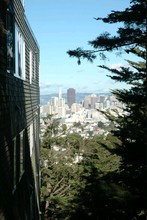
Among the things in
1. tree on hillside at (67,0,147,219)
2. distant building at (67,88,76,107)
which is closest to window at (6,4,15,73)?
tree on hillside at (67,0,147,219)

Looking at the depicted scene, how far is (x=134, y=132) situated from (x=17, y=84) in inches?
138

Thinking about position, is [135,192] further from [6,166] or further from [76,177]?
[76,177]

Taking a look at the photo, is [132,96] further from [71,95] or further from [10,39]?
[71,95]

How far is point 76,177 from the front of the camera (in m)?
28.2

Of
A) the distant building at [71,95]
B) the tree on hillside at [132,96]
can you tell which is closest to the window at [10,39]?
the tree on hillside at [132,96]

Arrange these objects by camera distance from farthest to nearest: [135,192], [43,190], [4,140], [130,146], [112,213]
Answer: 1. [43,190]
2. [130,146]
3. [112,213]
4. [135,192]
5. [4,140]

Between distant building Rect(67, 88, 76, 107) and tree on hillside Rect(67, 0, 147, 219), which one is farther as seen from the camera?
distant building Rect(67, 88, 76, 107)

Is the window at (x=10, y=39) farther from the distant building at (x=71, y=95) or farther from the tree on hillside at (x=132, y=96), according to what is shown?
the distant building at (x=71, y=95)

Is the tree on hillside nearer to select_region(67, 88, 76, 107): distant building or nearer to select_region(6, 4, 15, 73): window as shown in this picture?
select_region(6, 4, 15, 73): window

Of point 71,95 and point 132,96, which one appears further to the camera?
point 71,95

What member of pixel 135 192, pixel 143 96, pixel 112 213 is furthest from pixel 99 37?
pixel 112 213

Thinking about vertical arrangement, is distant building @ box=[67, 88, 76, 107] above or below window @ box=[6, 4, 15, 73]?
below

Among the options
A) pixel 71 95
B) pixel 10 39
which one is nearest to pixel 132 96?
pixel 10 39

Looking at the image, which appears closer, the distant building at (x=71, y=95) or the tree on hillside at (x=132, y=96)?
the tree on hillside at (x=132, y=96)
